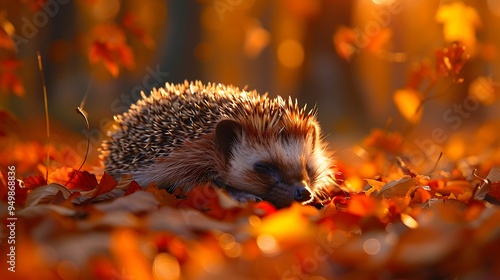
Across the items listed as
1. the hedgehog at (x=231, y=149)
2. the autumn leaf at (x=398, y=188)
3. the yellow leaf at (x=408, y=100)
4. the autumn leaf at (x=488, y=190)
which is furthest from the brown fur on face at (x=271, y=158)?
the yellow leaf at (x=408, y=100)

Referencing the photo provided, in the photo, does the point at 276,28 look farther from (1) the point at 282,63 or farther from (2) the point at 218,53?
(2) the point at 218,53

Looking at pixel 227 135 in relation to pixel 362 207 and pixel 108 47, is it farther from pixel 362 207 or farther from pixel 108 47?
pixel 108 47

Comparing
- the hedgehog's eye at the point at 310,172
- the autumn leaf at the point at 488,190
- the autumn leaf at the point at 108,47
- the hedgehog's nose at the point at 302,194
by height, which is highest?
the autumn leaf at the point at 108,47

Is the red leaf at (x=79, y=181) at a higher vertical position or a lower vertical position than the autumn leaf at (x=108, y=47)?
lower

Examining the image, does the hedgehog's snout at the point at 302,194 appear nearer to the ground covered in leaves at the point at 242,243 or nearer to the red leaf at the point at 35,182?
the ground covered in leaves at the point at 242,243

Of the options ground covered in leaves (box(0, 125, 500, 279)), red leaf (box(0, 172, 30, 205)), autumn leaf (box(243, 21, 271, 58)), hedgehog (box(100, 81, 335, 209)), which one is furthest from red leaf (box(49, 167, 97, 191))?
autumn leaf (box(243, 21, 271, 58))

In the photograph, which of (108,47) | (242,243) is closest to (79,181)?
(108,47)
